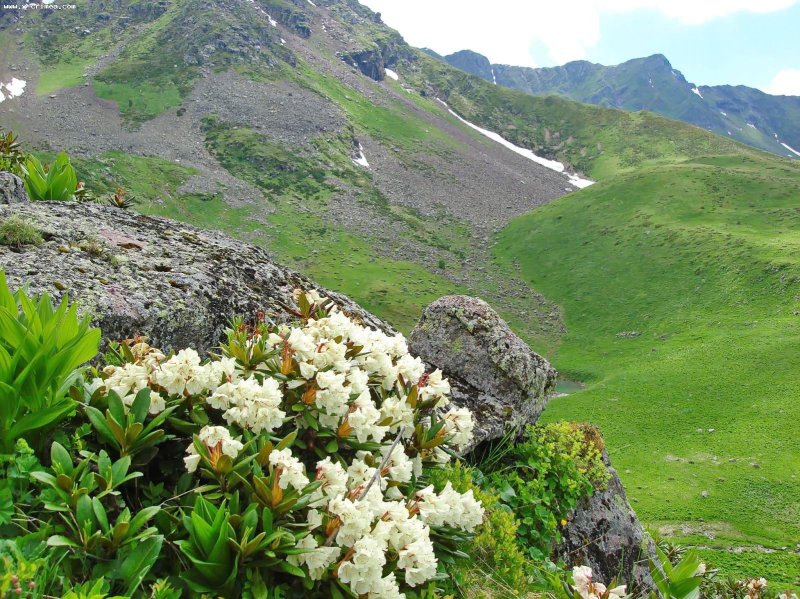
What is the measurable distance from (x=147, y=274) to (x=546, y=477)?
788cm

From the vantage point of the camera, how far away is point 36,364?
13.5 feet

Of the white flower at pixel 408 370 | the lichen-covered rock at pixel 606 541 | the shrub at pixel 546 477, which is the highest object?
the white flower at pixel 408 370

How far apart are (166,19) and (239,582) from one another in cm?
23019

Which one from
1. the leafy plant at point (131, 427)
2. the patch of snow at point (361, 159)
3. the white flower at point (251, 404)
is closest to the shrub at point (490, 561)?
the white flower at point (251, 404)

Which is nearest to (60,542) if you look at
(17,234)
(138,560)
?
(138,560)

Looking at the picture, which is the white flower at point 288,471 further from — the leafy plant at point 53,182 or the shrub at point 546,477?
the leafy plant at point 53,182

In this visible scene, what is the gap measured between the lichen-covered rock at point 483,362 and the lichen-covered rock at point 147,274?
1.39 metres

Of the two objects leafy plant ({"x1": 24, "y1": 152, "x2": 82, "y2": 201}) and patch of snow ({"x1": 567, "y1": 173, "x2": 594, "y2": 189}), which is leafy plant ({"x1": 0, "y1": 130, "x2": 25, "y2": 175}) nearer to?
leafy plant ({"x1": 24, "y1": 152, "x2": 82, "y2": 201})

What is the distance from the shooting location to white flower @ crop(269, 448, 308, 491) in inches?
147

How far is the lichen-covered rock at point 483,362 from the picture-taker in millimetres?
9461

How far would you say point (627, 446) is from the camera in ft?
133

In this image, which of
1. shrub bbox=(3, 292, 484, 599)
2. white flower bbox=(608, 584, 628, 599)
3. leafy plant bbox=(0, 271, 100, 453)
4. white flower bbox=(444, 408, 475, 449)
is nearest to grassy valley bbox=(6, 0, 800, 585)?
white flower bbox=(608, 584, 628, 599)

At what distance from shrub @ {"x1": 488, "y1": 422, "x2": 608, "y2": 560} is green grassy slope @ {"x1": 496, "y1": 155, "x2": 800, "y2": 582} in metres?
22.3

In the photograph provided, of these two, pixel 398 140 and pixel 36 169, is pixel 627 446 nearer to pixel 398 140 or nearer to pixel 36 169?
pixel 36 169
